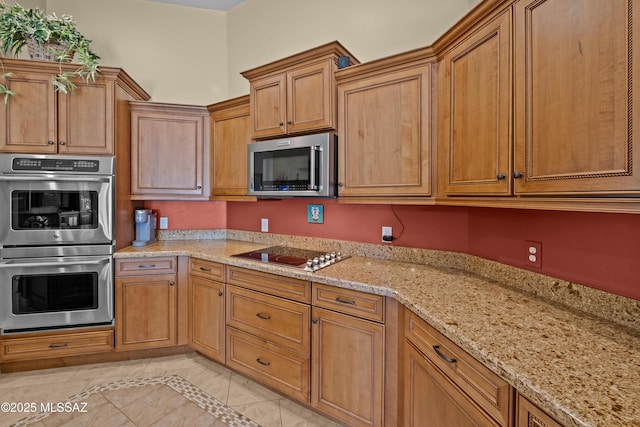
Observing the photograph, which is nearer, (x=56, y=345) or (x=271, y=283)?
(x=271, y=283)

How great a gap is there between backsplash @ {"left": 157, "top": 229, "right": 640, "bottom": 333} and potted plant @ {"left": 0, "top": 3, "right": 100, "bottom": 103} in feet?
4.76

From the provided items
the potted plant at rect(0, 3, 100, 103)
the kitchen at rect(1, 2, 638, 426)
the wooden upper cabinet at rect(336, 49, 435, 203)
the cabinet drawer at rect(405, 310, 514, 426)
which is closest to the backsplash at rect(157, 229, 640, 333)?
the kitchen at rect(1, 2, 638, 426)

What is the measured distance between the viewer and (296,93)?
2.10 m

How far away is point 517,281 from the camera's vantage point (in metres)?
1.49

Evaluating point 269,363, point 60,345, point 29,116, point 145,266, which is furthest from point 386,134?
point 60,345

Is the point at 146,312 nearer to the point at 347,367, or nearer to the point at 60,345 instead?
the point at 60,345

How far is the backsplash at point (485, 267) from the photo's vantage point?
108cm

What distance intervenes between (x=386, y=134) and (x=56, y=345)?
2844 mm

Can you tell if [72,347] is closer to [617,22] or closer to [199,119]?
[199,119]

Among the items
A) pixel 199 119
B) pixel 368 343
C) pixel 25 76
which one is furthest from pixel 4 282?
pixel 368 343

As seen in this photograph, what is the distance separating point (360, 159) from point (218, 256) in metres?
1.25

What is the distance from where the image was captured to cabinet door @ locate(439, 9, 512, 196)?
47.4 inches

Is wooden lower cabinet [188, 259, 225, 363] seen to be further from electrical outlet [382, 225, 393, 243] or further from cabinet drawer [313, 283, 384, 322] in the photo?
electrical outlet [382, 225, 393, 243]

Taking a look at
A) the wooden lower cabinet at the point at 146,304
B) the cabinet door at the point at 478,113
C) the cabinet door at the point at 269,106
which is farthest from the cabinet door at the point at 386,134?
the wooden lower cabinet at the point at 146,304
